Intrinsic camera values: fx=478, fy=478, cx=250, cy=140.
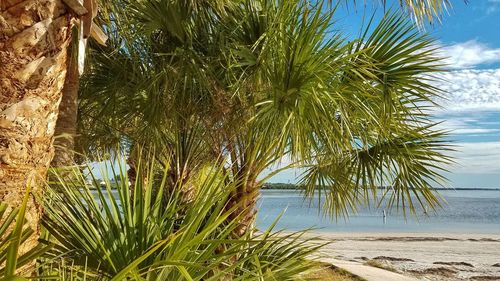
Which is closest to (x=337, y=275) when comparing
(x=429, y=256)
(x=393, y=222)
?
(x=429, y=256)

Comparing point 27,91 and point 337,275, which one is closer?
point 27,91

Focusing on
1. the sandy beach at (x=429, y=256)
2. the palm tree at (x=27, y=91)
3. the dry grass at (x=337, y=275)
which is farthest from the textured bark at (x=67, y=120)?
the sandy beach at (x=429, y=256)

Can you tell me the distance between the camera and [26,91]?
6.30 feet

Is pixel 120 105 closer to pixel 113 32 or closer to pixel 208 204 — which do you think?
pixel 113 32

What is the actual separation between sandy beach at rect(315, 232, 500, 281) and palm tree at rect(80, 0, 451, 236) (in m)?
2.96

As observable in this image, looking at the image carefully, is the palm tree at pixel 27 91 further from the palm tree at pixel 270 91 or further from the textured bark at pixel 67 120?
the palm tree at pixel 270 91

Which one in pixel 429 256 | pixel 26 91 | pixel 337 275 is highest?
pixel 26 91

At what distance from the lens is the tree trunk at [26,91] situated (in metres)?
1.86

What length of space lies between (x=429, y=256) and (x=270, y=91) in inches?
509

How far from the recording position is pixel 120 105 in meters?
5.96

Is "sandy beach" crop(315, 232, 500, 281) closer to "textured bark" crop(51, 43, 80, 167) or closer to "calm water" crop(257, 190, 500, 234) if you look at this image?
"calm water" crop(257, 190, 500, 234)

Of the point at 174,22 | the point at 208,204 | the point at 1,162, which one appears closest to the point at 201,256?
the point at 208,204

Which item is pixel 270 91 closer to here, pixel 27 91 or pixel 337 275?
pixel 27 91

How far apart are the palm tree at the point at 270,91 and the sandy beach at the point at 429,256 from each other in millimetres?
2962
